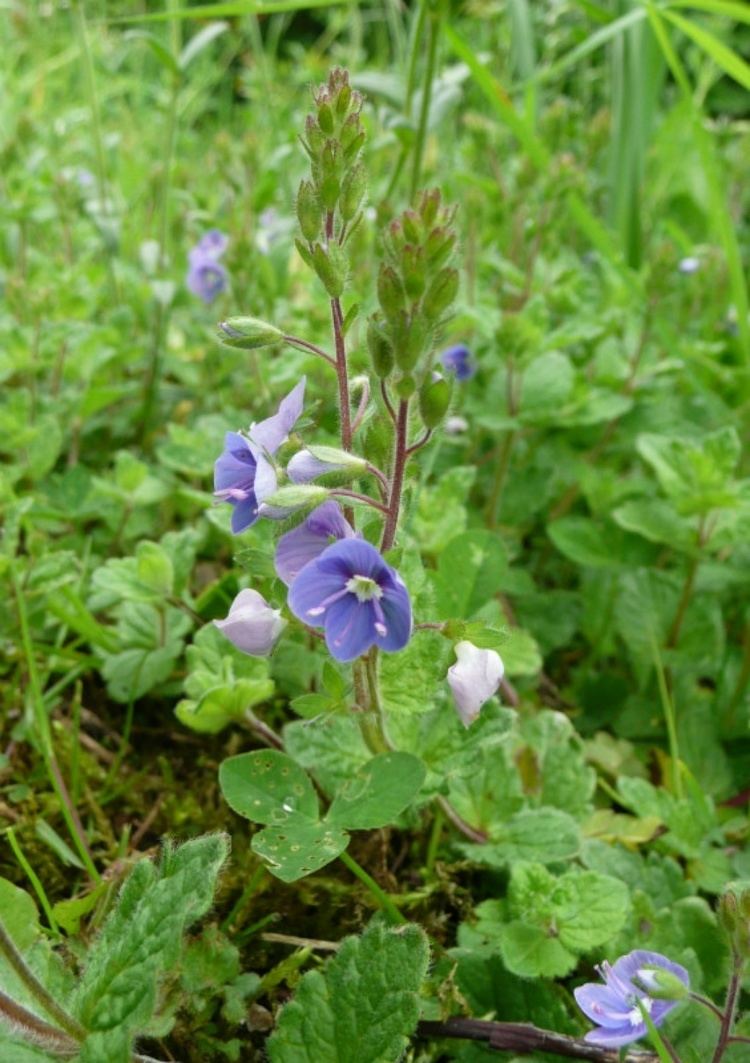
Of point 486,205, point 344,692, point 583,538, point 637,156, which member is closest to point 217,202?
point 486,205

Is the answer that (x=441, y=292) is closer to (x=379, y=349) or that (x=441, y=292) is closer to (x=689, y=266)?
(x=379, y=349)

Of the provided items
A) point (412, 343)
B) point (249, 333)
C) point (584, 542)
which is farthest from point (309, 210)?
point (584, 542)

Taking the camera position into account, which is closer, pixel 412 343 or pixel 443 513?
pixel 412 343

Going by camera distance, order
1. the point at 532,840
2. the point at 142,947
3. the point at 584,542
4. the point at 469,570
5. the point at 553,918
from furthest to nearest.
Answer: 1. the point at 584,542
2. the point at 469,570
3. the point at 532,840
4. the point at 553,918
5. the point at 142,947

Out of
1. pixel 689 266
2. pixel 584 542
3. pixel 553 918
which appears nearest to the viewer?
pixel 553 918

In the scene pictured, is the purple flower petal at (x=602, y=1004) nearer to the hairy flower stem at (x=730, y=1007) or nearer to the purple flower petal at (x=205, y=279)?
the hairy flower stem at (x=730, y=1007)

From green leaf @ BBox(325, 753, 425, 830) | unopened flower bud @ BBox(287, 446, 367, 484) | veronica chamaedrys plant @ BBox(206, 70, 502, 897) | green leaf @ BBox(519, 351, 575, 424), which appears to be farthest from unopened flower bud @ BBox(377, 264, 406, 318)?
green leaf @ BBox(519, 351, 575, 424)
